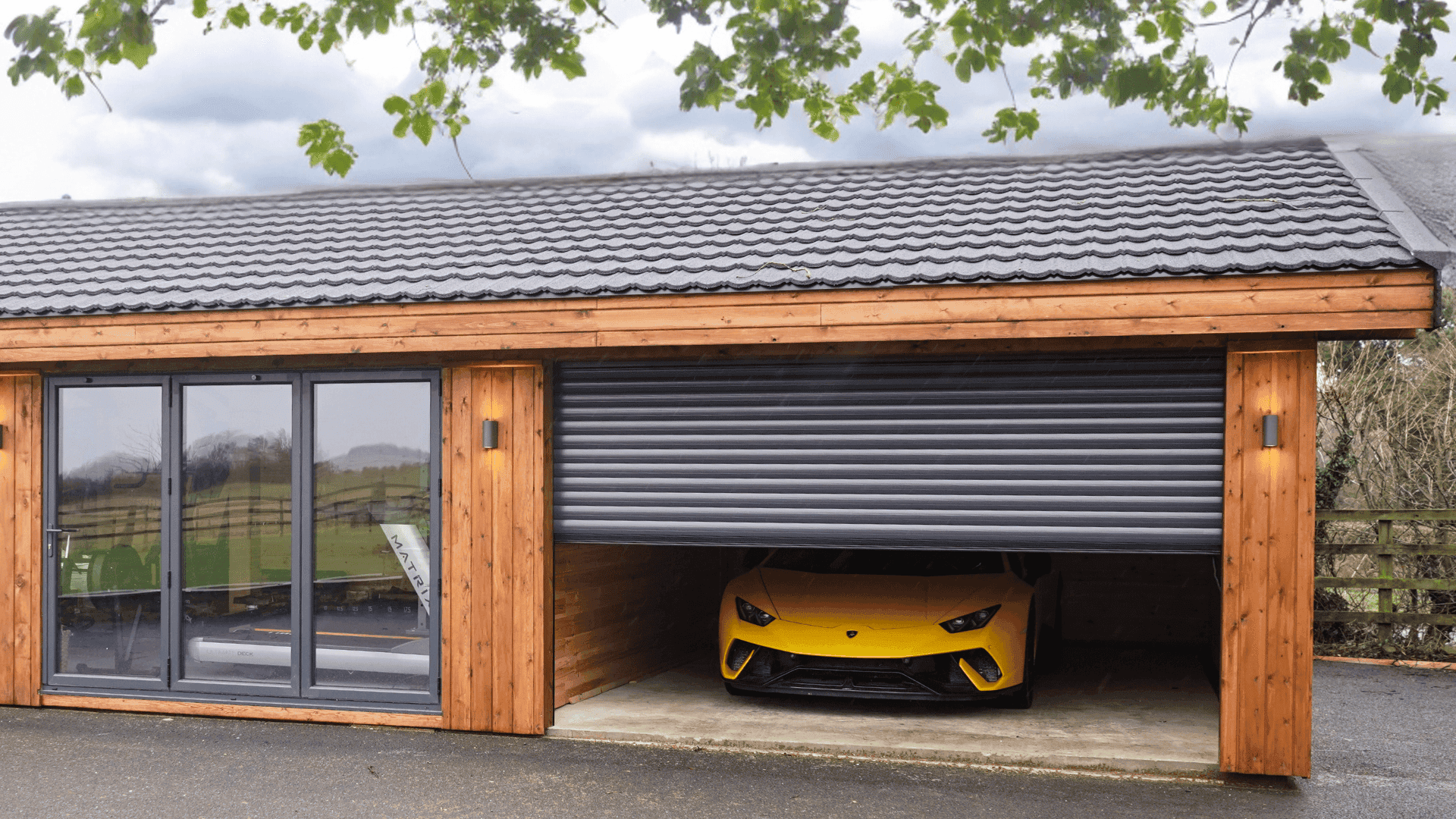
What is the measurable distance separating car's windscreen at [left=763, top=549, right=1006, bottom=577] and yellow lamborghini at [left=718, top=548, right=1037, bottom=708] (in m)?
0.04

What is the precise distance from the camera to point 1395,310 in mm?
5008

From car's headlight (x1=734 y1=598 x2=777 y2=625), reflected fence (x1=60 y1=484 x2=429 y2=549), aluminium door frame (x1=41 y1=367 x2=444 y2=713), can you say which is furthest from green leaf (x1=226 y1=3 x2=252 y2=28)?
car's headlight (x1=734 y1=598 x2=777 y2=625)

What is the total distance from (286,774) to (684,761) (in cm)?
193

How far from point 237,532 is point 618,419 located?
7.83ft

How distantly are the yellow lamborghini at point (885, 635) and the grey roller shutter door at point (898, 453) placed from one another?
797mm

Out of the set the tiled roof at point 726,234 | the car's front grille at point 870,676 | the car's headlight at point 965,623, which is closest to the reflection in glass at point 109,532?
the tiled roof at point 726,234

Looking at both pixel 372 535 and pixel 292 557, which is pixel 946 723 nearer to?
pixel 372 535

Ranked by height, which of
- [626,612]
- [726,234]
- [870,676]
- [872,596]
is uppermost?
[726,234]

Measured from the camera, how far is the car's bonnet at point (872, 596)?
6578mm

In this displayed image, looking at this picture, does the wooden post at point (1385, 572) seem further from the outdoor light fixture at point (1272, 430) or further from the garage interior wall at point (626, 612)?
the garage interior wall at point (626, 612)

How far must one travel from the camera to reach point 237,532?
6633 mm

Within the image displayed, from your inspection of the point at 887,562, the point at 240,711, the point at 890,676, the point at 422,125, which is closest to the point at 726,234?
the point at 422,125

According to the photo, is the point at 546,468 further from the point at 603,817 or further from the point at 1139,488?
the point at 1139,488

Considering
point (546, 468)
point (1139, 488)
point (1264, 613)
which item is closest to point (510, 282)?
point (546, 468)
